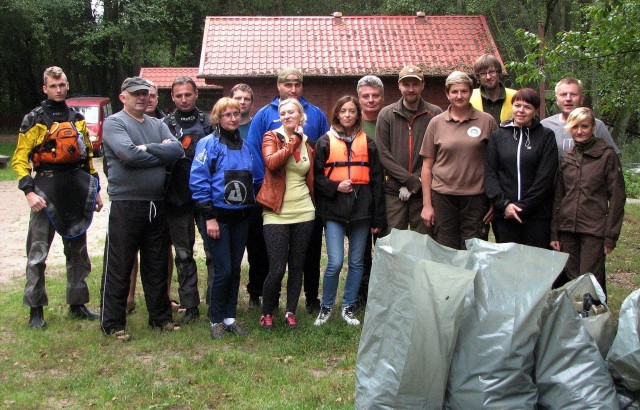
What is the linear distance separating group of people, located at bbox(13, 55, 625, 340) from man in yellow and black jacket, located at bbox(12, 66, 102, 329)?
11 millimetres

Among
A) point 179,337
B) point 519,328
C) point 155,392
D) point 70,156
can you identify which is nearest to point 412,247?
point 519,328

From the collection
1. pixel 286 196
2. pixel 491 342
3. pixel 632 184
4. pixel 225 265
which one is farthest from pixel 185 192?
pixel 632 184

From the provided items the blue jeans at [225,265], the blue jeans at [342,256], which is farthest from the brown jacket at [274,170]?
the blue jeans at [342,256]

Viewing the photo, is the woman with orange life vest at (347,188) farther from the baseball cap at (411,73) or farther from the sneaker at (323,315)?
the baseball cap at (411,73)

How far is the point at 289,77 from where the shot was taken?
19.0 feet

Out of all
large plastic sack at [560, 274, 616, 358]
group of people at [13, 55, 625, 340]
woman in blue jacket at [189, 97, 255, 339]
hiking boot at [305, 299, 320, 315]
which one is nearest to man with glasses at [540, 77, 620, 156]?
group of people at [13, 55, 625, 340]

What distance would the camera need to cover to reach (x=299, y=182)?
5.49 m

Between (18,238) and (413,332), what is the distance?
8398mm

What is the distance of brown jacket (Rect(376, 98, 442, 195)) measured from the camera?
224 inches

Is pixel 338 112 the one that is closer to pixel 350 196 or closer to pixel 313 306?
pixel 350 196

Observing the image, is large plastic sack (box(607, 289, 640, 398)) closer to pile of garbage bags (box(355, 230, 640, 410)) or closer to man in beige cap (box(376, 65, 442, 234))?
pile of garbage bags (box(355, 230, 640, 410))

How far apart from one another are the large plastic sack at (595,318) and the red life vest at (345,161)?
83.1 inches

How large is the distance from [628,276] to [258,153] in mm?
4546

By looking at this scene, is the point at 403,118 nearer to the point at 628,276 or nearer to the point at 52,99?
the point at 52,99
